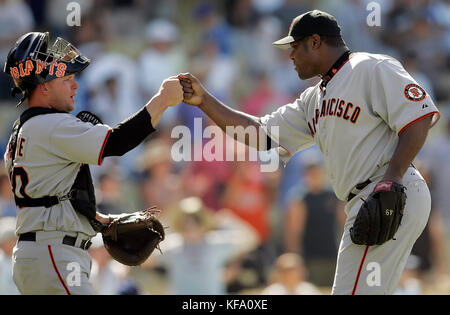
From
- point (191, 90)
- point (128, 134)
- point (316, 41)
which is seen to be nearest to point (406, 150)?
point (316, 41)

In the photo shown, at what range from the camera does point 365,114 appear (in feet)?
16.3

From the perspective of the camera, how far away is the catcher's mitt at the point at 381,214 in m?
4.62

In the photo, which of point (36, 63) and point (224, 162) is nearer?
point (36, 63)

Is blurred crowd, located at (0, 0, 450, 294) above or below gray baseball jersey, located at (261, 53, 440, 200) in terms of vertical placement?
below

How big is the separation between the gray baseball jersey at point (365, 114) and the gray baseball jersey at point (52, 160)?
137 centimetres

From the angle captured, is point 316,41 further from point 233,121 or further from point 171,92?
point 171,92

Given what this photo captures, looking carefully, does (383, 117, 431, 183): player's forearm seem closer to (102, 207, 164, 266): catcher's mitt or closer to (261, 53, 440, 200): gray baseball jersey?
(261, 53, 440, 200): gray baseball jersey

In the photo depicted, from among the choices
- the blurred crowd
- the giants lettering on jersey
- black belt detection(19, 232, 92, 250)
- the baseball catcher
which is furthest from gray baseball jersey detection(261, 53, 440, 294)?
the blurred crowd

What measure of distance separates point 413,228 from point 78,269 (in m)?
1.90

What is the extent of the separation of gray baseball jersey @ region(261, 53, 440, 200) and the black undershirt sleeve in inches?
43.7

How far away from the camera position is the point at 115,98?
10.9 meters

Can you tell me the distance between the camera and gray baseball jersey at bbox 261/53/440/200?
4.88 m

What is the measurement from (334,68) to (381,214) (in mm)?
1089

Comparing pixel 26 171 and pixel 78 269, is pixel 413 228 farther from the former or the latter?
pixel 26 171
